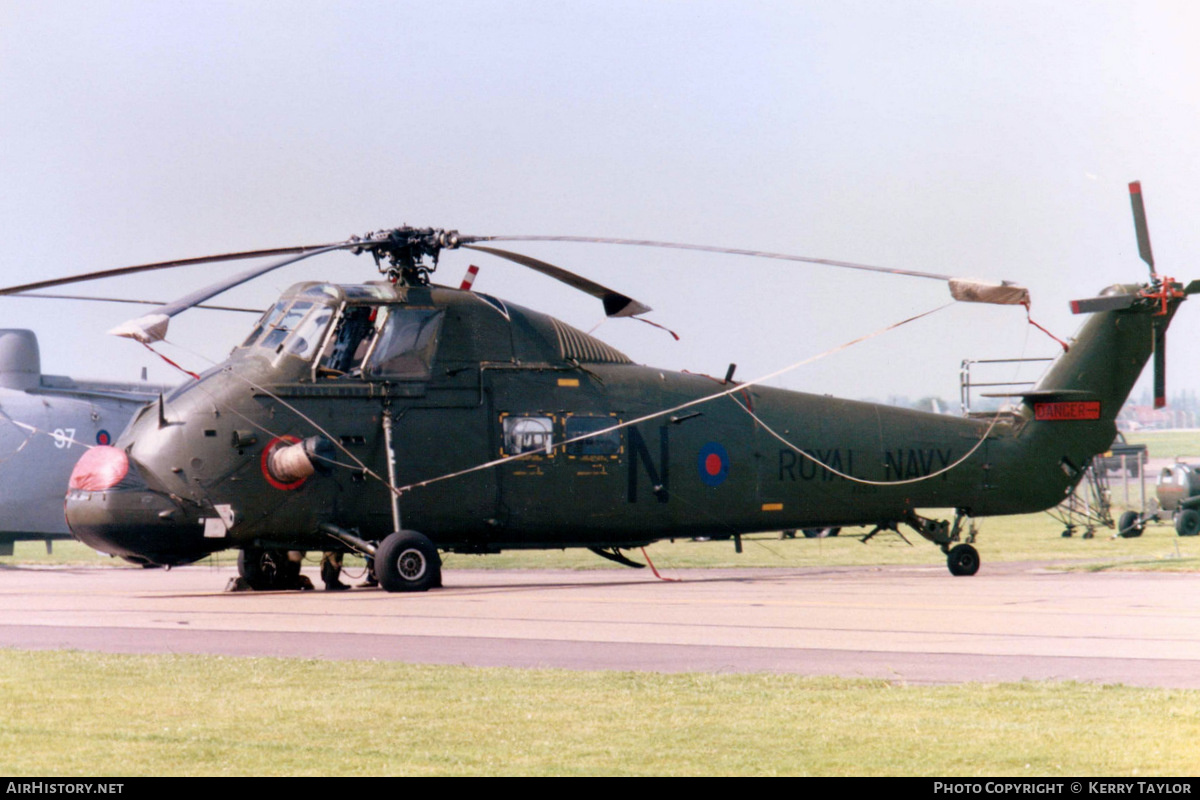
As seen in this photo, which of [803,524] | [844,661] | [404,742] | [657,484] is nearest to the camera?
[404,742]

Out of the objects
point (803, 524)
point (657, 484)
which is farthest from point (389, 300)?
point (803, 524)

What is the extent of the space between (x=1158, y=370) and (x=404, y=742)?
2059 cm

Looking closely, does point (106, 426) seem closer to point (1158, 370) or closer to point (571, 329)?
point (571, 329)

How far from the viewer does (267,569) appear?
68.5 ft

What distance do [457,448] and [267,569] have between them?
3798 mm

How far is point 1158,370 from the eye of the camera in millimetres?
24297

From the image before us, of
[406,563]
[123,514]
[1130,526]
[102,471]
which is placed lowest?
[1130,526]

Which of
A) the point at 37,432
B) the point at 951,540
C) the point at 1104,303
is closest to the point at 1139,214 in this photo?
the point at 1104,303

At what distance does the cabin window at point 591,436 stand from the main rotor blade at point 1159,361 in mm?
9931

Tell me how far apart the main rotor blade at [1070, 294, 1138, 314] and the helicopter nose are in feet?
Result: 52.0

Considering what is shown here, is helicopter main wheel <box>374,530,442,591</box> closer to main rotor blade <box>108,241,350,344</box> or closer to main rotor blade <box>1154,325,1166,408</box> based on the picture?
main rotor blade <box>108,241,350,344</box>

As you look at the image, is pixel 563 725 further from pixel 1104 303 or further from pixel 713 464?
pixel 1104 303

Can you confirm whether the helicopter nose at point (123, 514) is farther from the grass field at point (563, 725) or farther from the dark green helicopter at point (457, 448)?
the grass field at point (563, 725)

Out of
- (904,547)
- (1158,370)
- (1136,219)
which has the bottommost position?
(904,547)
